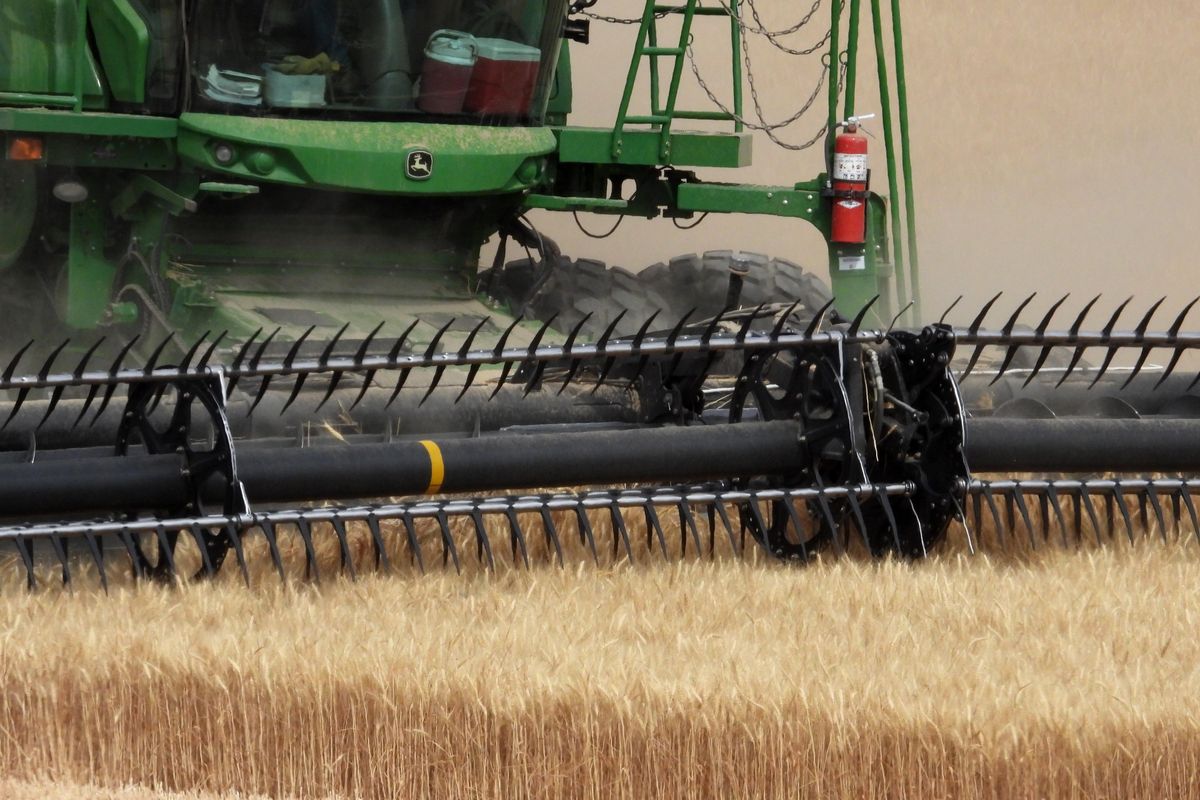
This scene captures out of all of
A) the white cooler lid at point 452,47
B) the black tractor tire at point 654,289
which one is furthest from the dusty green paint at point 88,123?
the black tractor tire at point 654,289

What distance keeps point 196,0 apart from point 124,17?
11.3 inches

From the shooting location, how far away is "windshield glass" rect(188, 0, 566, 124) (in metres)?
6.03

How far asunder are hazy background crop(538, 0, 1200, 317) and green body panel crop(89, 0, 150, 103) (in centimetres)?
432

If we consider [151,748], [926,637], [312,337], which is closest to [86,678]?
[151,748]

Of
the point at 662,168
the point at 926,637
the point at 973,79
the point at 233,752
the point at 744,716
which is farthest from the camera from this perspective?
the point at 973,79

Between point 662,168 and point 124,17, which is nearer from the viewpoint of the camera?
point 124,17

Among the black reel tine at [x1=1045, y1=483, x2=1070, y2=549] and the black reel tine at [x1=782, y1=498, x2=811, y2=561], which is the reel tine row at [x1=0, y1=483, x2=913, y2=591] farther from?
the black reel tine at [x1=1045, y1=483, x2=1070, y2=549]

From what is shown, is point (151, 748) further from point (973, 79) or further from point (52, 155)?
point (973, 79)

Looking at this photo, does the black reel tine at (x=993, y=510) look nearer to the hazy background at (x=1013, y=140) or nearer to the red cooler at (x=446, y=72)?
the red cooler at (x=446, y=72)

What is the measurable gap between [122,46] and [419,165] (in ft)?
3.68

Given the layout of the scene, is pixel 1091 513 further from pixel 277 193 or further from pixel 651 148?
pixel 277 193

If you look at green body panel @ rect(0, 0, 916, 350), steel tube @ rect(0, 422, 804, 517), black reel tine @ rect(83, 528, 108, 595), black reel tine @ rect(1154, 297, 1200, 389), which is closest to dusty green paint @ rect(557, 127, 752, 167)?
green body panel @ rect(0, 0, 916, 350)

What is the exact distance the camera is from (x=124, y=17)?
6.05 metres

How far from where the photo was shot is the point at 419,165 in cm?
631
